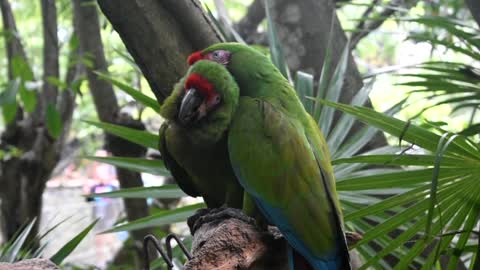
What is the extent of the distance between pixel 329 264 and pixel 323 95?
795 millimetres

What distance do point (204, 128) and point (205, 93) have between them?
80 millimetres

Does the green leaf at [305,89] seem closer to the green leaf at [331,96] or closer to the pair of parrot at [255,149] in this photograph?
the green leaf at [331,96]

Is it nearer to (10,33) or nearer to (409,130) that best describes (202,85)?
(409,130)

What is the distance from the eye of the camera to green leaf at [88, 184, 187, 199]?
70.9 inches

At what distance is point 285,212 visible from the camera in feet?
4.39

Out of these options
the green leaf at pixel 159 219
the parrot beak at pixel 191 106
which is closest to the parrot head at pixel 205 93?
the parrot beak at pixel 191 106

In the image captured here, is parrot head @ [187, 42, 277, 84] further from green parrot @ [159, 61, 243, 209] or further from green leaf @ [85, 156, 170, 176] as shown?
green leaf @ [85, 156, 170, 176]

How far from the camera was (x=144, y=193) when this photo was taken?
1818 mm

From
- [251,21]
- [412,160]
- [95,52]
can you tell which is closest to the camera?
[412,160]

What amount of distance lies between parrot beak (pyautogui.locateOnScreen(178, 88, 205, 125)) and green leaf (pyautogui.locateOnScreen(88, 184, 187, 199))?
462mm

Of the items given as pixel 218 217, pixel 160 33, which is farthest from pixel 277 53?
pixel 218 217

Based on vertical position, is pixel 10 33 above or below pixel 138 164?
above

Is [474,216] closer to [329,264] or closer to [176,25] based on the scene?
[329,264]

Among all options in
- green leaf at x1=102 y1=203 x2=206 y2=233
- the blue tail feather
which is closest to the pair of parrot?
the blue tail feather
